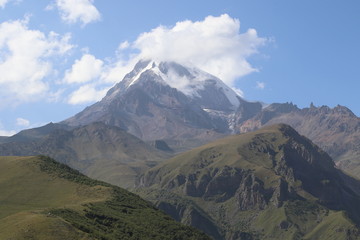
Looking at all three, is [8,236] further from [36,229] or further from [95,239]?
[95,239]

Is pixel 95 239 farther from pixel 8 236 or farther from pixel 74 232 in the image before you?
pixel 8 236

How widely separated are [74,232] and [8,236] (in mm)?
20851

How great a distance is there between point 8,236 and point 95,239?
27.6 metres

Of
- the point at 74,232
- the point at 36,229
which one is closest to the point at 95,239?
the point at 74,232

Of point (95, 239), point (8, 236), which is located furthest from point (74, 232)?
point (8, 236)

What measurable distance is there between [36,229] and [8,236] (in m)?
8.98

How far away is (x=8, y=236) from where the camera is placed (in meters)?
191

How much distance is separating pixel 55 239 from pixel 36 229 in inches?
367

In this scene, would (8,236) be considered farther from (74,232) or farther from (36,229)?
(74,232)

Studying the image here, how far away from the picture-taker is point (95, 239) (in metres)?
197

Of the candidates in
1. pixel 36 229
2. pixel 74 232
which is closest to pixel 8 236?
pixel 36 229

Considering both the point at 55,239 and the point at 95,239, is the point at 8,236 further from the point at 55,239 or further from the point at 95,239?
the point at 95,239

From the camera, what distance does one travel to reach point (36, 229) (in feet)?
639

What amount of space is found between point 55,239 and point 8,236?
1547 cm
